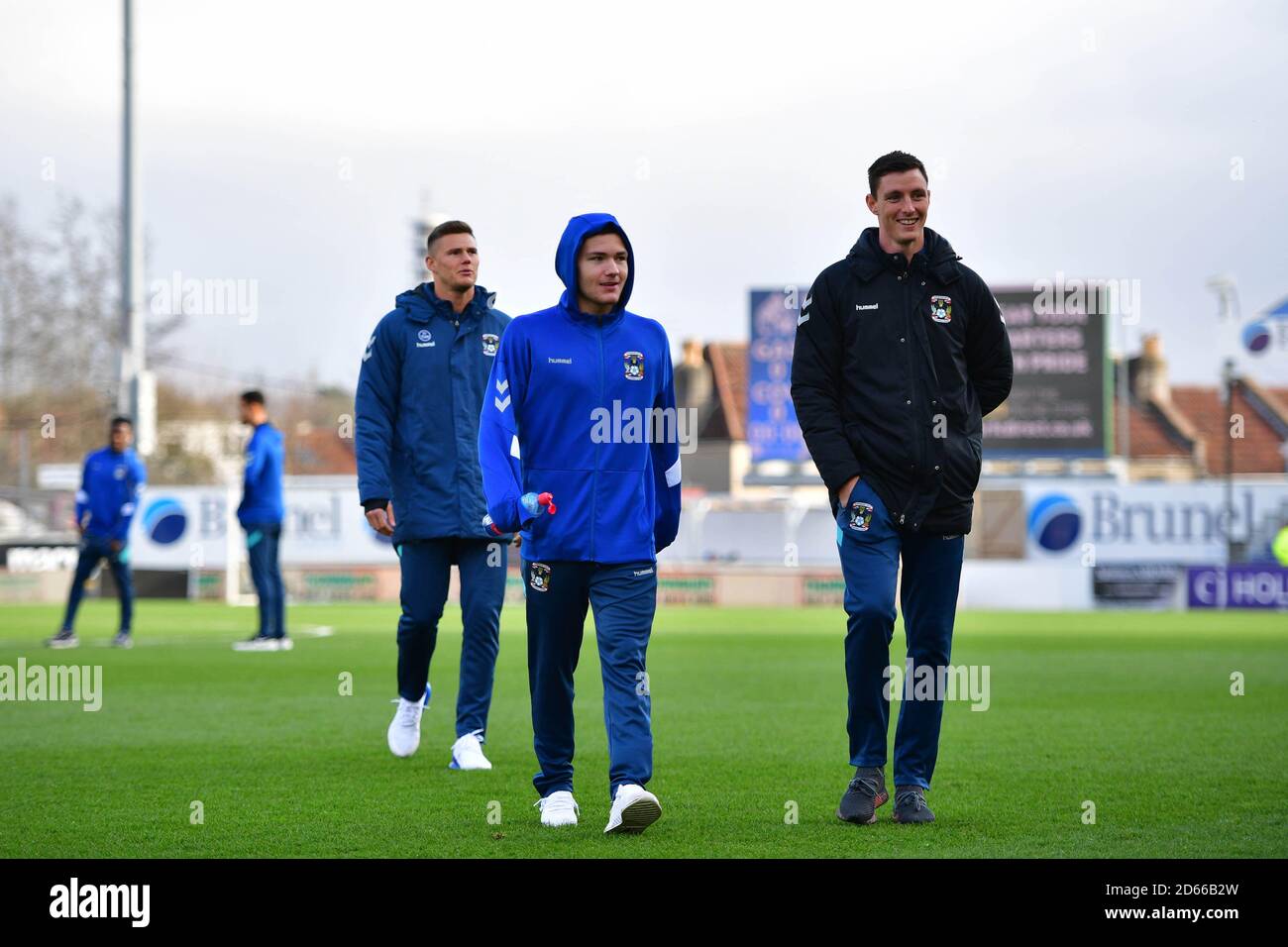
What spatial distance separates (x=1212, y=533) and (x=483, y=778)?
2814 cm

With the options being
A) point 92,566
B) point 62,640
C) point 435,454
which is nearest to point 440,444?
point 435,454

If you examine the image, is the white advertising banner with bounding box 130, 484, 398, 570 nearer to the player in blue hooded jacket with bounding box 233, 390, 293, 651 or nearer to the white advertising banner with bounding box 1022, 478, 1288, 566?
the white advertising banner with bounding box 1022, 478, 1288, 566

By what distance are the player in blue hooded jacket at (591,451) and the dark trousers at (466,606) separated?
1.84m

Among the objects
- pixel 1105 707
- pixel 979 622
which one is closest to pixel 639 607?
pixel 1105 707

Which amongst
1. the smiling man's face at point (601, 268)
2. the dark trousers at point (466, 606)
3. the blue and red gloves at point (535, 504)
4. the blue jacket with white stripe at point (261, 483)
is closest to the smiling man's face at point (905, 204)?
the smiling man's face at point (601, 268)

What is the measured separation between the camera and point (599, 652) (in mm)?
6434

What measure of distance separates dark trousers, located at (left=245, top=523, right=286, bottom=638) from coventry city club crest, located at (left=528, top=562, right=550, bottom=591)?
10.0 m

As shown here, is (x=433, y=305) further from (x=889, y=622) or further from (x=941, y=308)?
(x=889, y=622)

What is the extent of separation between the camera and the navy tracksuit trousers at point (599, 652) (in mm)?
6543

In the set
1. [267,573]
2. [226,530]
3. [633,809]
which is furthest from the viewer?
[226,530]

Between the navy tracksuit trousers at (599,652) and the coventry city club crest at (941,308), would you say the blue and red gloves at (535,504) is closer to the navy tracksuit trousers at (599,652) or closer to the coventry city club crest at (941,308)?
the navy tracksuit trousers at (599,652)

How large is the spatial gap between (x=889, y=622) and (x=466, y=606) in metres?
2.50

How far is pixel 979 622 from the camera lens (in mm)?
24641
